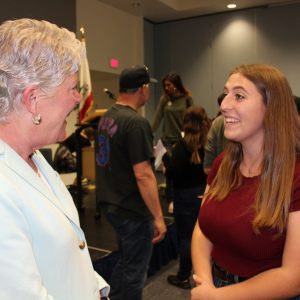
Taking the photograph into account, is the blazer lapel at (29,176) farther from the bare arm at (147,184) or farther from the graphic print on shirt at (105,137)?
the graphic print on shirt at (105,137)

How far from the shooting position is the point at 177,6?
21.7 ft

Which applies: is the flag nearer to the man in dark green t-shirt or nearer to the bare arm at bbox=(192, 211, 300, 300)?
the man in dark green t-shirt

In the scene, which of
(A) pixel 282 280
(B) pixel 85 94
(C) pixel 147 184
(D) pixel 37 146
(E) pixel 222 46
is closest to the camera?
(D) pixel 37 146

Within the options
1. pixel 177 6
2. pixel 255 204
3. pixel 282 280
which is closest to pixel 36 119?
pixel 255 204

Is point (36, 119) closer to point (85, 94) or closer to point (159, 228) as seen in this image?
point (159, 228)

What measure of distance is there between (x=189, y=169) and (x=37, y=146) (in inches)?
70.8

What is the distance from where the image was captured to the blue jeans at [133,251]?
2.18m

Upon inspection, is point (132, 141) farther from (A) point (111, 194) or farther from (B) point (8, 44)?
(B) point (8, 44)

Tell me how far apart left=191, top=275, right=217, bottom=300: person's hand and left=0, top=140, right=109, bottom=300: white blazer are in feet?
1.47

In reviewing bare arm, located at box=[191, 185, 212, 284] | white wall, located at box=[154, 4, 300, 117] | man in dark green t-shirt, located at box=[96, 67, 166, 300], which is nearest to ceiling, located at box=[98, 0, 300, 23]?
white wall, located at box=[154, 4, 300, 117]

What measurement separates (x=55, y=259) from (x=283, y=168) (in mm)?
792

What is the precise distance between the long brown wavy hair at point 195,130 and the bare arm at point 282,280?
147cm

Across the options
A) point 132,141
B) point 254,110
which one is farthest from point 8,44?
point 132,141

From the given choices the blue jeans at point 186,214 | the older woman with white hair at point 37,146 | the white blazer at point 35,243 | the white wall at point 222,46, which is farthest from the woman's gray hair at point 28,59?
the white wall at point 222,46
